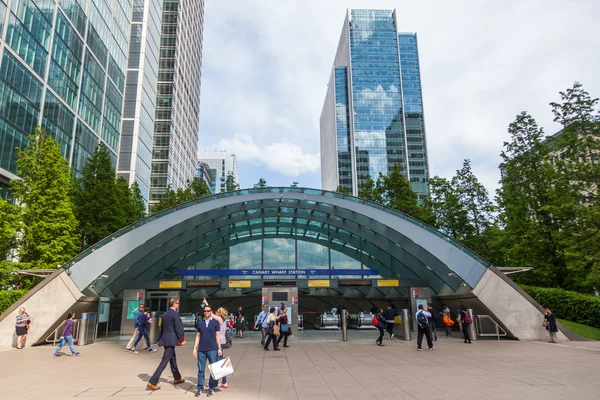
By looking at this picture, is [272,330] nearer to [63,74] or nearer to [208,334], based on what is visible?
[208,334]

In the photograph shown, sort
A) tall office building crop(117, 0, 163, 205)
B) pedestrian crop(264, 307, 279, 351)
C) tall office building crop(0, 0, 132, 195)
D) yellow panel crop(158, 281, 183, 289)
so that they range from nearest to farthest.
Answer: pedestrian crop(264, 307, 279, 351) < yellow panel crop(158, 281, 183, 289) < tall office building crop(0, 0, 132, 195) < tall office building crop(117, 0, 163, 205)

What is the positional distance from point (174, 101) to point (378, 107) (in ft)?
232

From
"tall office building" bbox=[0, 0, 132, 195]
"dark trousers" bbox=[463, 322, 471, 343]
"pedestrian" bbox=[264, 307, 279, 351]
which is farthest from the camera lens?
"tall office building" bbox=[0, 0, 132, 195]

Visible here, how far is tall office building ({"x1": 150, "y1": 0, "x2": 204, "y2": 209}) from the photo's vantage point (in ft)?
241

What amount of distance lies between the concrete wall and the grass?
21270mm

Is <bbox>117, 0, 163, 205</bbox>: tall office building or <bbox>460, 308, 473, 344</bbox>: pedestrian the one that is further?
<bbox>117, 0, 163, 205</bbox>: tall office building

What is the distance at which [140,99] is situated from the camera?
201 feet

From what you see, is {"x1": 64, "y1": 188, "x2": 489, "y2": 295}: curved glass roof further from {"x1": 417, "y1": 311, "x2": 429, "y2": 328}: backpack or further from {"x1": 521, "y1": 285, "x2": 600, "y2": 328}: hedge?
{"x1": 417, "y1": 311, "x2": 429, "y2": 328}: backpack

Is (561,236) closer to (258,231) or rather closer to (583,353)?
(583,353)

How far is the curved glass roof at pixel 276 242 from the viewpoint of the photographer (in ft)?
63.6

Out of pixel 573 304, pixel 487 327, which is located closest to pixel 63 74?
pixel 487 327

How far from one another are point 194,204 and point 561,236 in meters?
20.4

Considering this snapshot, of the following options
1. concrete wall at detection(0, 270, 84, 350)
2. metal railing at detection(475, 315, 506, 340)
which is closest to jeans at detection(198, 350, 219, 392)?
concrete wall at detection(0, 270, 84, 350)

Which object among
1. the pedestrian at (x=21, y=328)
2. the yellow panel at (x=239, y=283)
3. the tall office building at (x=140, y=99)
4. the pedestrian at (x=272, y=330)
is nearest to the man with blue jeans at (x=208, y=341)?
the pedestrian at (x=272, y=330)
